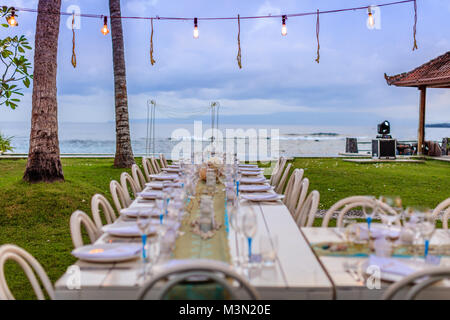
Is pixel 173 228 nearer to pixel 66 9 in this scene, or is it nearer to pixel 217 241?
pixel 217 241

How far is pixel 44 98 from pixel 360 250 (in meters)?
5.53

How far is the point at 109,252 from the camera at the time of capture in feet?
6.33

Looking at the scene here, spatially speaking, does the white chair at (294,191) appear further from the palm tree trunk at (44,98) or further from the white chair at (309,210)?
the palm tree trunk at (44,98)

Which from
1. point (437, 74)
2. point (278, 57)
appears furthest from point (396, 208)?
point (278, 57)

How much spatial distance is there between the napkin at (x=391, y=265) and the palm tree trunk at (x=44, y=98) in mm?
5584

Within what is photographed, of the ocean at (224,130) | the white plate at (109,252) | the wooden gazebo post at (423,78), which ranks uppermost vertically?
the wooden gazebo post at (423,78)

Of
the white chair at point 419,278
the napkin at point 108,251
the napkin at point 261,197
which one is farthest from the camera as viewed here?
the napkin at point 261,197

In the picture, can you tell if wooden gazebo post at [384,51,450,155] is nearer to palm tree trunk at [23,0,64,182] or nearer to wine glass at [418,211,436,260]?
palm tree trunk at [23,0,64,182]

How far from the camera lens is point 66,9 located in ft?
25.1

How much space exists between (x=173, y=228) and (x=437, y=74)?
14218mm

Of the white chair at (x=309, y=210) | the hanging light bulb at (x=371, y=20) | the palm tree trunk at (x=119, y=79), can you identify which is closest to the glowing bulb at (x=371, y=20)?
the hanging light bulb at (x=371, y=20)

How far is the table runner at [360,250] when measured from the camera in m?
2.03

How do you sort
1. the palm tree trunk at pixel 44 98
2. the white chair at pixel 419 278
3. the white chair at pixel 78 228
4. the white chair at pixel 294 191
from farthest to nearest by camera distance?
the palm tree trunk at pixel 44 98 → the white chair at pixel 294 191 → the white chair at pixel 78 228 → the white chair at pixel 419 278
